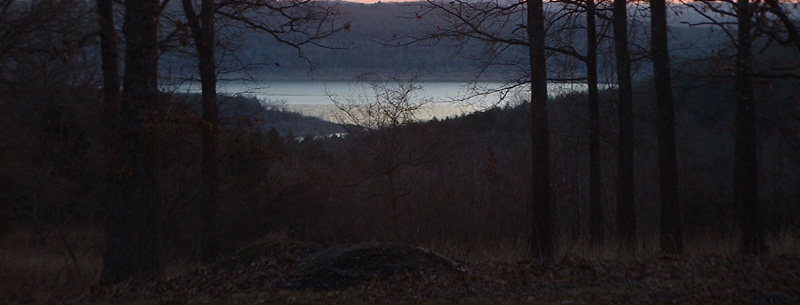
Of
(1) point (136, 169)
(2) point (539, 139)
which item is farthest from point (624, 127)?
(1) point (136, 169)

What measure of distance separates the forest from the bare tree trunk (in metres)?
0.04

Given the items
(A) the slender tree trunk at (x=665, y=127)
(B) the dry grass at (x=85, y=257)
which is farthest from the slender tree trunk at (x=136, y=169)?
(A) the slender tree trunk at (x=665, y=127)

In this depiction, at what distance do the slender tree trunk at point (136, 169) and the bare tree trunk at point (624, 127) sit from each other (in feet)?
28.9

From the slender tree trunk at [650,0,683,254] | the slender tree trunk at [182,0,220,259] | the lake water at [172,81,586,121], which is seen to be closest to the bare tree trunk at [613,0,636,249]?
the slender tree trunk at [650,0,683,254]

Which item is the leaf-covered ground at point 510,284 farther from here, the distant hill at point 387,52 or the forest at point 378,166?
the distant hill at point 387,52

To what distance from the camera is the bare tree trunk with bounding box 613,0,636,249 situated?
50.3 feet

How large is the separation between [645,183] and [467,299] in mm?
20236

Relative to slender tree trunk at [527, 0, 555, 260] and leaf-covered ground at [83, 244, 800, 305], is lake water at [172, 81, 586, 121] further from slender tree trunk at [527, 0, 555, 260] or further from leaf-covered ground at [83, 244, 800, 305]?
leaf-covered ground at [83, 244, 800, 305]

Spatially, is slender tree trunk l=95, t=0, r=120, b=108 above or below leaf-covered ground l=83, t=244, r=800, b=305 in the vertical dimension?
above

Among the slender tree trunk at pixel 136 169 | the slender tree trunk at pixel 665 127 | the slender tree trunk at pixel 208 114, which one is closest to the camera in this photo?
the slender tree trunk at pixel 136 169

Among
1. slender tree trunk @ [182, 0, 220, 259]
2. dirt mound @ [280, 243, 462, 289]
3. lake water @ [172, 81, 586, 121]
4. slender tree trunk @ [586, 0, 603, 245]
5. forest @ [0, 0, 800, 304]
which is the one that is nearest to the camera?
dirt mound @ [280, 243, 462, 289]

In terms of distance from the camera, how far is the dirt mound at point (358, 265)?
9625 mm

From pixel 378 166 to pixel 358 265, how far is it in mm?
11453

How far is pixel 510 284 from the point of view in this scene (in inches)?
362
